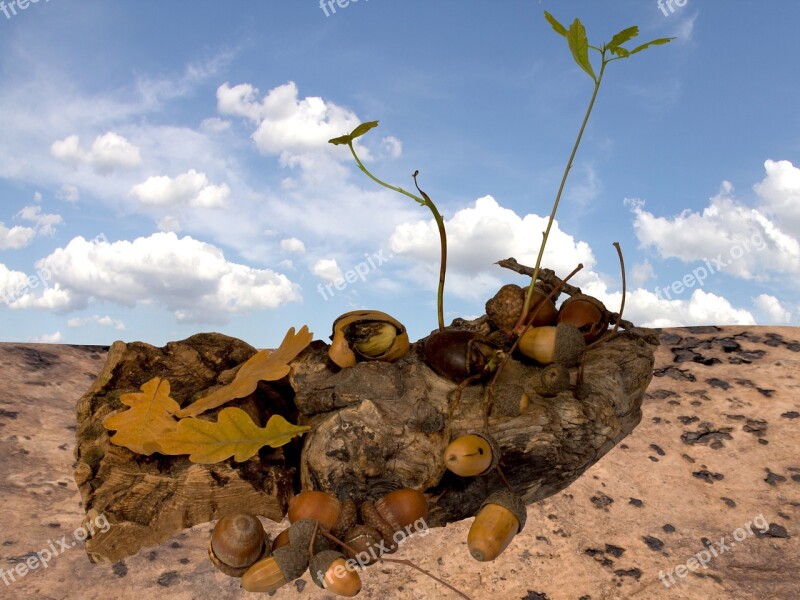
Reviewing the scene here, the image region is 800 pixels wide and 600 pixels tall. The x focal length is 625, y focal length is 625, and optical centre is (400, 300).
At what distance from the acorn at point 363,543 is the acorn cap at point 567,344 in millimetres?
1060

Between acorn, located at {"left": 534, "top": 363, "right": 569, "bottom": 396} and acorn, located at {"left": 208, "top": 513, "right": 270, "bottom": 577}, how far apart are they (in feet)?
4.20

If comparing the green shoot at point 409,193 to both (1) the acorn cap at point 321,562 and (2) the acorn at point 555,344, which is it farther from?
(1) the acorn cap at point 321,562

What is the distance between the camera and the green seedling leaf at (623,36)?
9.05 ft

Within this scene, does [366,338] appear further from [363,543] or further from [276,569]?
[276,569]

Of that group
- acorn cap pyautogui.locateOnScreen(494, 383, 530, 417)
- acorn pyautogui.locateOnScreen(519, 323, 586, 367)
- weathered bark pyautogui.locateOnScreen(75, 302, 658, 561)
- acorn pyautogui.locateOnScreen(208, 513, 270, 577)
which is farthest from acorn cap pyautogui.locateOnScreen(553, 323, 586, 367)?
acorn pyautogui.locateOnScreen(208, 513, 270, 577)

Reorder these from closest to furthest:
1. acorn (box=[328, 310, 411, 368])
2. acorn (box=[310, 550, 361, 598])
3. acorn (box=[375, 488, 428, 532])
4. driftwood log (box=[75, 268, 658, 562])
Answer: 1. acorn (box=[310, 550, 361, 598])
2. acorn (box=[375, 488, 428, 532])
3. driftwood log (box=[75, 268, 658, 562])
4. acorn (box=[328, 310, 411, 368])

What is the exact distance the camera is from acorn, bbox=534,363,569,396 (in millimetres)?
2617

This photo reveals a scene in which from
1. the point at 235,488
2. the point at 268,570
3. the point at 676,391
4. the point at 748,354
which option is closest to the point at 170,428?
the point at 235,488

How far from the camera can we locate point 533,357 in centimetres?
276

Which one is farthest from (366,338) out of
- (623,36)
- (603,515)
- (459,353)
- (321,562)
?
(603,515)

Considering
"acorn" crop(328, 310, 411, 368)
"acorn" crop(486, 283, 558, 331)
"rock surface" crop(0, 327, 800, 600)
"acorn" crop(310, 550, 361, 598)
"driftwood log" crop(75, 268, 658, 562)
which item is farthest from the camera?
"rock surface" crop(0, 327, 800, 600)

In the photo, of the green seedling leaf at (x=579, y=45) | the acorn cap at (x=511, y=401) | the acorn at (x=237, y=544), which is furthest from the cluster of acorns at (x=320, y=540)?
the green seedling leaf at (x=579, y=45)

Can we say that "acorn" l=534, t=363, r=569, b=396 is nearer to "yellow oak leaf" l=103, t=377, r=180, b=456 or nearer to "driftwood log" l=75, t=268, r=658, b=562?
"driftwood log" l=75, t=268, r=658, b=562

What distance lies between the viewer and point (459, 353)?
2654 millimetres
